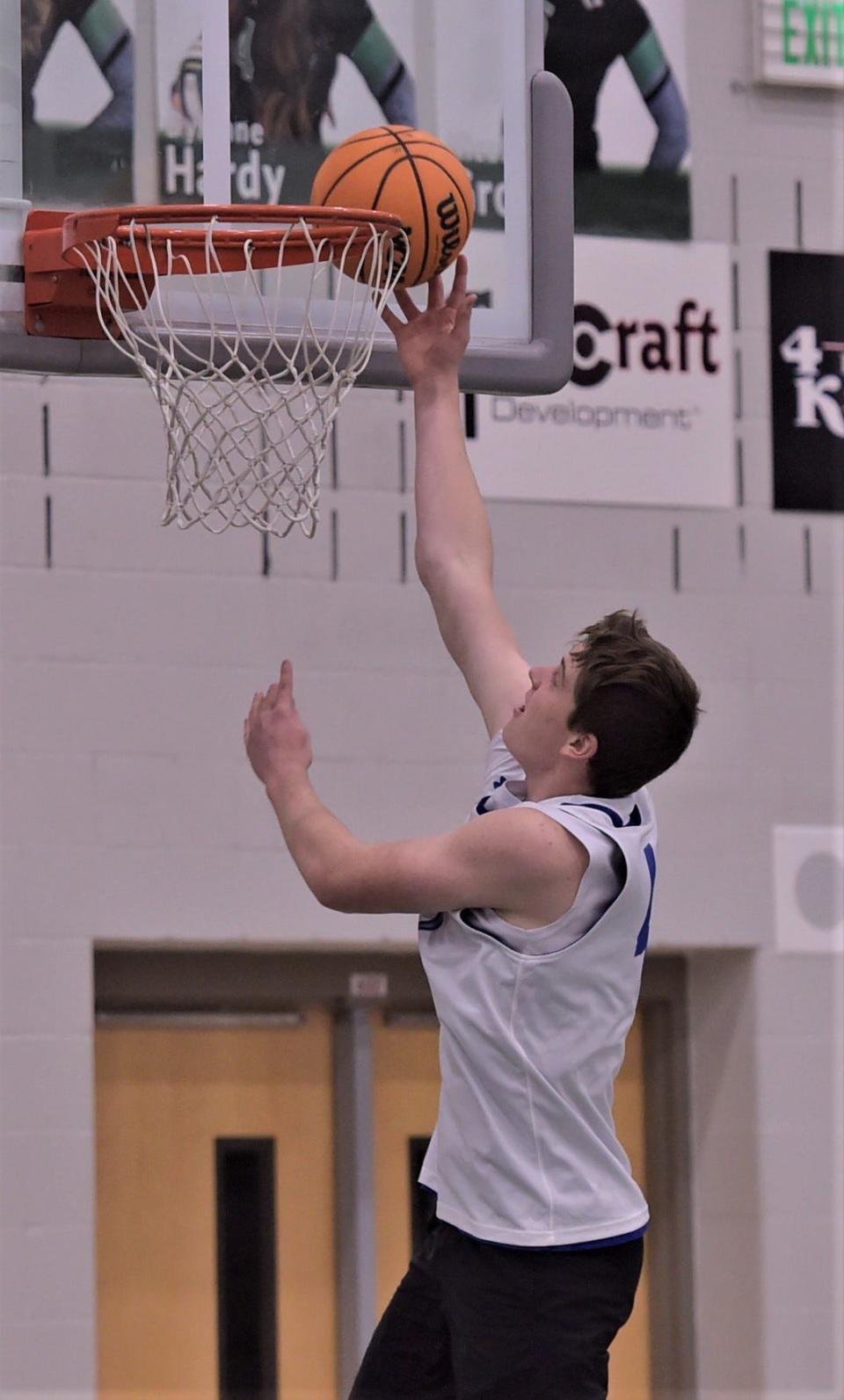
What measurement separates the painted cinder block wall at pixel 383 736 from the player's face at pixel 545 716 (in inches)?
123

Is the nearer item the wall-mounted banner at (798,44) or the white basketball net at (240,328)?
the white basketball net at (240,328)

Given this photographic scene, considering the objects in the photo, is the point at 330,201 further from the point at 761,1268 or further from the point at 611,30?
the point at 761,1268

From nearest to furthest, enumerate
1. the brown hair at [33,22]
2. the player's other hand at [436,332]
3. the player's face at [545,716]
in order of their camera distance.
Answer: the player's face at [545,716]
the player's other hand at [436,332]
the brown hair at [33,22]

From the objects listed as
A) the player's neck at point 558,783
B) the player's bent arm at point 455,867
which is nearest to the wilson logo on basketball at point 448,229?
the player's neck at point 558,783

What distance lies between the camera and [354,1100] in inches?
277

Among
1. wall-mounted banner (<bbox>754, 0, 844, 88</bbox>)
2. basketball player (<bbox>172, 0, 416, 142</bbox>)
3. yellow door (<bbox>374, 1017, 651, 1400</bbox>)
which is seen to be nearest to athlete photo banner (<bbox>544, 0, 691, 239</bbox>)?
wall-mounted banner (<bbox>754, 0, 844, 88</bbox>)

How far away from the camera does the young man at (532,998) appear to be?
11.5 ft

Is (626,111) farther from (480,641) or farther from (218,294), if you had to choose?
(480,641)

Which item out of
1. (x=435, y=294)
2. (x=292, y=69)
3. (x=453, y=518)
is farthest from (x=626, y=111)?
(x=453, y=518)

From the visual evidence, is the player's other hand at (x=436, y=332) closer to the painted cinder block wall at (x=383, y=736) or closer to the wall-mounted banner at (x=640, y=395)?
the painted cinder block wall at (x=383, y=736)

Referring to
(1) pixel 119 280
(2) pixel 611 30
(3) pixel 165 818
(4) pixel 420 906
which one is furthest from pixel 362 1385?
(2) pixel 611 30

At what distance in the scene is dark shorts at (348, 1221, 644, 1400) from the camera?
3.54 meters

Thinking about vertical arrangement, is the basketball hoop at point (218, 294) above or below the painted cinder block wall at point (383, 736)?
above

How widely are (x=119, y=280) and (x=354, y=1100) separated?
351cm
